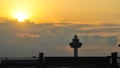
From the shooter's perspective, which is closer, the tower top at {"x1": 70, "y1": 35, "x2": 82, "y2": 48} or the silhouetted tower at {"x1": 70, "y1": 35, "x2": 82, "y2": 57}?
the silhouetted tower at {"x1": 70, "y1": 35, "x2": 82, "y2": 57}

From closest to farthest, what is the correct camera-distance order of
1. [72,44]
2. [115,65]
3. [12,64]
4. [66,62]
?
1. [115,65]
2. [66,62]
3. [12,64]
4. [72,44]

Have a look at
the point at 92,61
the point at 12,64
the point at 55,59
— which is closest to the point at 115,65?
the point at 92,61

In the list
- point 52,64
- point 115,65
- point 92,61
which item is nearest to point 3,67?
point 52,64

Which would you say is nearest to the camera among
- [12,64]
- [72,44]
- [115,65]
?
[115,65]

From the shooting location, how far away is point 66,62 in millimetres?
42000

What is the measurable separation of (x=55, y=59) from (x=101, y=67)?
5.48 metres

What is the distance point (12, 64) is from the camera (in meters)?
48.0

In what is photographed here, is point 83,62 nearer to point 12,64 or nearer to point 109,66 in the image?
point 109,66

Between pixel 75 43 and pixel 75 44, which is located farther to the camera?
pixel 75 44

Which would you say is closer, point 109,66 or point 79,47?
point 109,66

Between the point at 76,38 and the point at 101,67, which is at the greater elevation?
the point at 76,38

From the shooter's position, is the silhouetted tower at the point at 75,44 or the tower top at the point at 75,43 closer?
the silhouetted tower at the point at 75,44

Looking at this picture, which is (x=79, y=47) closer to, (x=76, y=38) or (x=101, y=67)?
(x=76, y=38)

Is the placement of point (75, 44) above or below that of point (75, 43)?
below
